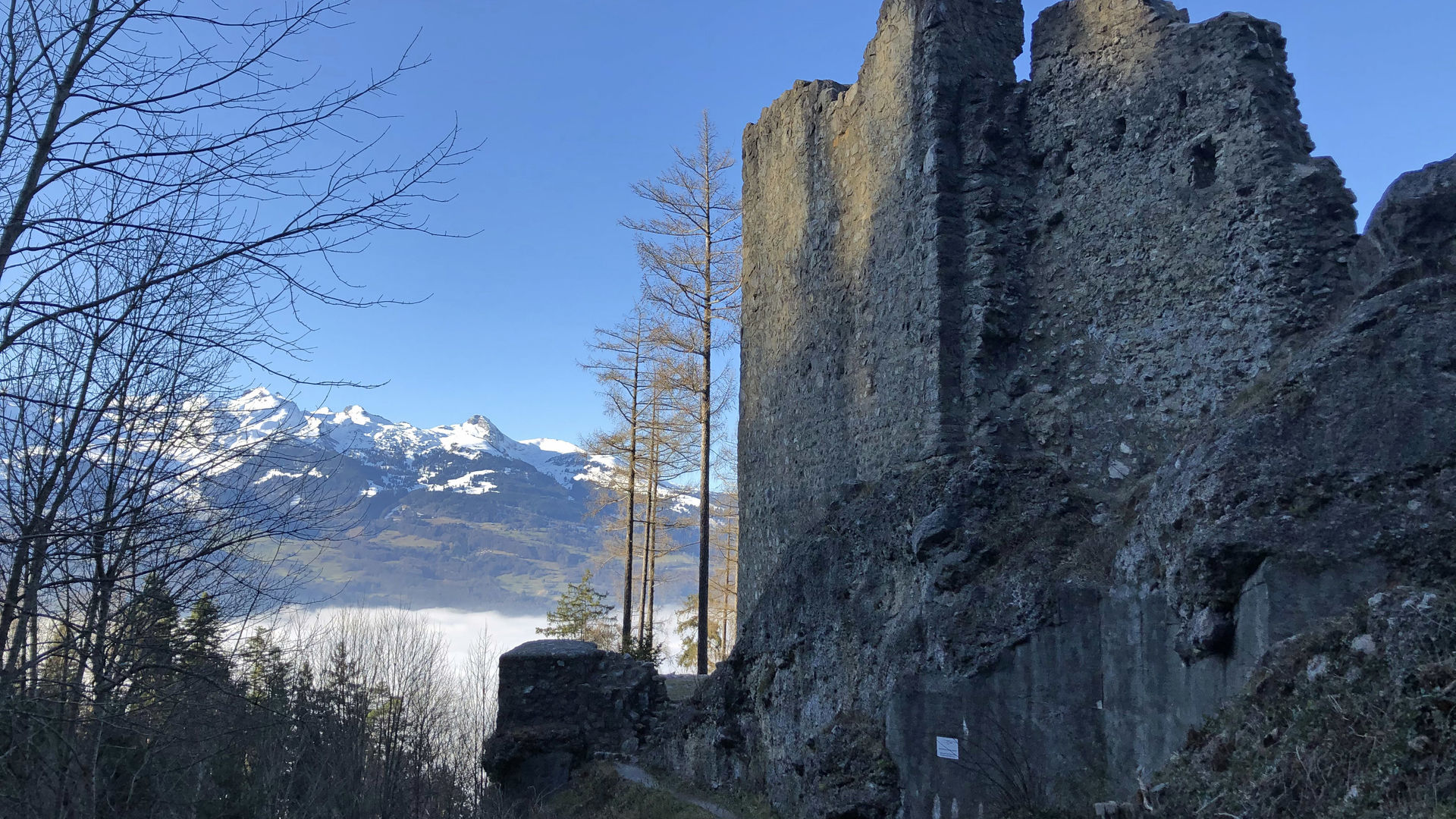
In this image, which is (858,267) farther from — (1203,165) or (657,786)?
(657,786)

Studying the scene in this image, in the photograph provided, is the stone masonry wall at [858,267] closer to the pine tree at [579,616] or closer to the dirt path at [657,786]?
the dirt path at [657,786]

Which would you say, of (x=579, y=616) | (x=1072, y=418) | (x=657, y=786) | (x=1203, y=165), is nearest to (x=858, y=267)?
(x=1072, y=418)

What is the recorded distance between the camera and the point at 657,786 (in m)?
11.1

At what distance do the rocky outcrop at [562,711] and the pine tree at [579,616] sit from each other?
13.9 meters

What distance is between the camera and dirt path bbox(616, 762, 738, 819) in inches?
381

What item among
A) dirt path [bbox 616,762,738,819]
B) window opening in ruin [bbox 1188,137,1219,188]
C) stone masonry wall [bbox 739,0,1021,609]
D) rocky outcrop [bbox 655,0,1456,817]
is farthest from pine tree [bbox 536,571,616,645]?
window opening in ruin [bbox 1188,137,1219,188]

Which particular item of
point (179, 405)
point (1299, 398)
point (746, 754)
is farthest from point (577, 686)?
point (1299, 398)

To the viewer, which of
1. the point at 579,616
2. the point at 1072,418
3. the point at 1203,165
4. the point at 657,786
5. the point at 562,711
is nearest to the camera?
the point at 1203,165

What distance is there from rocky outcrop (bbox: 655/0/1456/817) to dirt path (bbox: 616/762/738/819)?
386 millimetres

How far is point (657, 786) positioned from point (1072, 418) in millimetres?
6418

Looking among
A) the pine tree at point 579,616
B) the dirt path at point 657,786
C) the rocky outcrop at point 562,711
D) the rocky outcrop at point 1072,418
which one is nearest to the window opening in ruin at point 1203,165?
the rocky outcrop at point 1072,418

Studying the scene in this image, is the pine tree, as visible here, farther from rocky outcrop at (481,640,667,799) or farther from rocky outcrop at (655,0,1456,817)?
rocky outcrop at (655,0,1456,817)

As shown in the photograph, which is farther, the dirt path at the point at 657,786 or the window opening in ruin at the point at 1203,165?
the dirt path at the point at 657,786

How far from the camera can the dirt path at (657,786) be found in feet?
31.7
